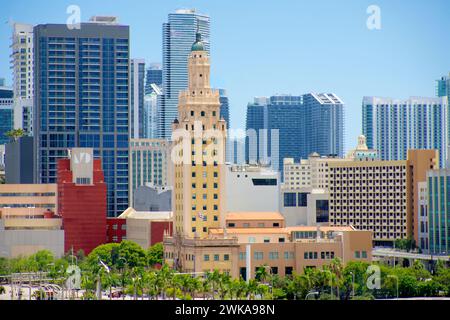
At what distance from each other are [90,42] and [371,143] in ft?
55.0

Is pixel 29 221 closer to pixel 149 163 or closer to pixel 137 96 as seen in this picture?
pixel 137 96

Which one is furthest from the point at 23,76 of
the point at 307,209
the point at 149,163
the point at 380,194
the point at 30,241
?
the point at 30,241

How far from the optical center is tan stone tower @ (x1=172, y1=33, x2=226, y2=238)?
3516 centimetres

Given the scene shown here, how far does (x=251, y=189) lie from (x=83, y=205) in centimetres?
667

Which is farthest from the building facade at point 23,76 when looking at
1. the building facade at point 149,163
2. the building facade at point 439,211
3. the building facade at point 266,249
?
the building facade at point 266,249


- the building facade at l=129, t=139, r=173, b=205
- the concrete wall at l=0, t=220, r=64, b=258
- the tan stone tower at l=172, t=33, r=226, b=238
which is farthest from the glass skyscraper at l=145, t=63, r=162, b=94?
the tan stone tower at l=172, t=33, r=226, b=238

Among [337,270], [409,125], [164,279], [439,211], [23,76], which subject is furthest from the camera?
[23,76]

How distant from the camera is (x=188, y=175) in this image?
35594 mm

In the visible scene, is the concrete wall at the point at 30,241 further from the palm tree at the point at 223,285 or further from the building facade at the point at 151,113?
the building facade at the point at 151,113

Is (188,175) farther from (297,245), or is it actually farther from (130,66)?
(130,66)

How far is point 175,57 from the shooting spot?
47.1m

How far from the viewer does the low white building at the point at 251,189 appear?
46.2 m

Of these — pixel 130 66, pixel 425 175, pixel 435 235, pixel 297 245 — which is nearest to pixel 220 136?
pixel 297 245

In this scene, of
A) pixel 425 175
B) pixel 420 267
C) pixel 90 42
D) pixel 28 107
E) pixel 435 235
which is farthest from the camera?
pixel 28 107
